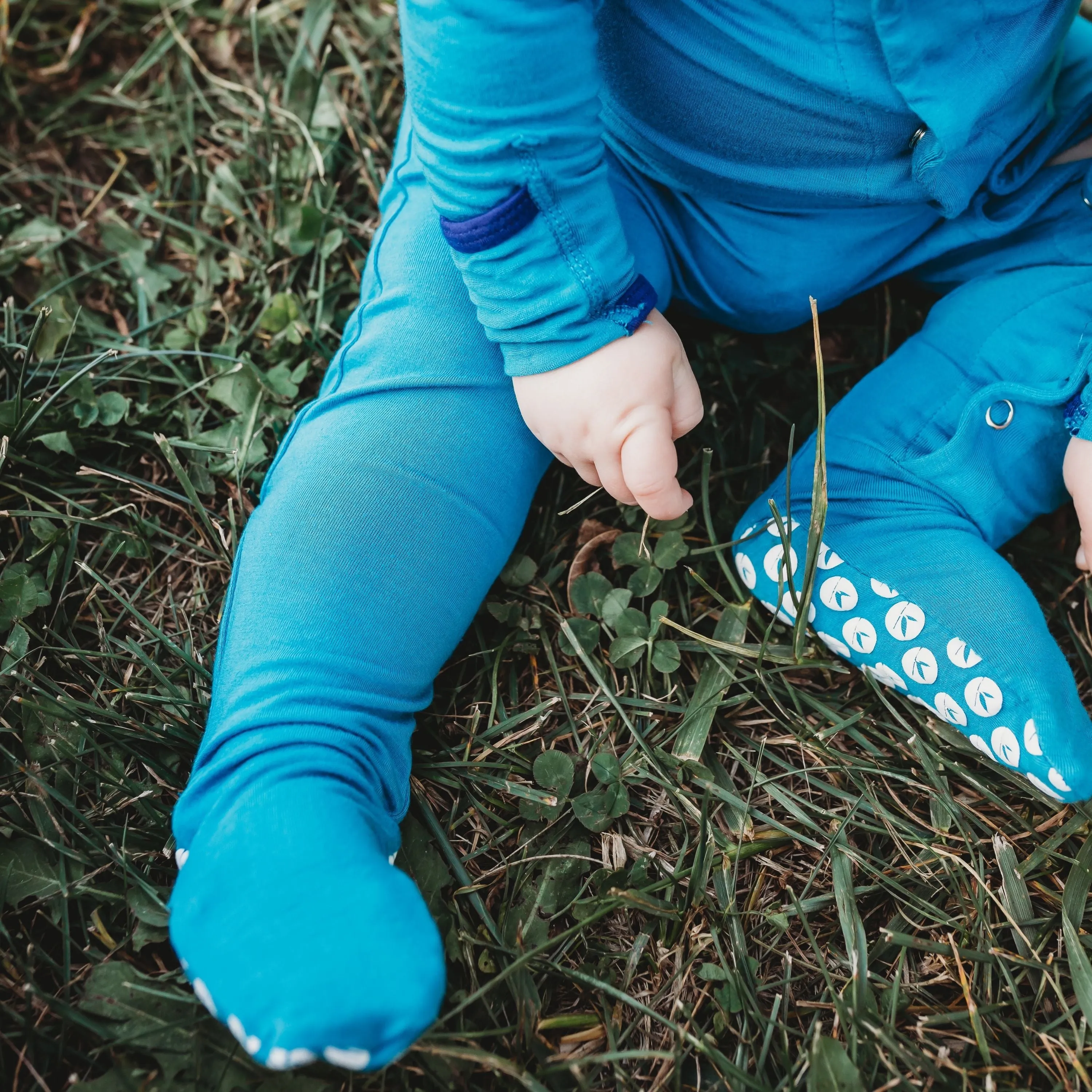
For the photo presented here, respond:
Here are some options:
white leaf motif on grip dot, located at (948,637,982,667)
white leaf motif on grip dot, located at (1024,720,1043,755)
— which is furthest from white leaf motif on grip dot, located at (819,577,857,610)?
white leaf motif on grip dot, located at (1024,720,1043,755)

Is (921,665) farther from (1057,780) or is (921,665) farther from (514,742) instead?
(514,742)

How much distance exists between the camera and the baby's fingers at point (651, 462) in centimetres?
100

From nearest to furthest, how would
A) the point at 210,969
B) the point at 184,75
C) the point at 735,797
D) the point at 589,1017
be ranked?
the point at 210,969, the point at 589,1017, the point at 735,797, the point at 184,75

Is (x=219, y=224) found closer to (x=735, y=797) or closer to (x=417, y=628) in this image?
(x=417, y=628)

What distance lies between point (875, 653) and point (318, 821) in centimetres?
63

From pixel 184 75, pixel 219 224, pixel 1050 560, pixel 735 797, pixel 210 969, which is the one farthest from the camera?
pixel 184 75

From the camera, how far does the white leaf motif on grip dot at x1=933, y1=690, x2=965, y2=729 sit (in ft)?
3.50

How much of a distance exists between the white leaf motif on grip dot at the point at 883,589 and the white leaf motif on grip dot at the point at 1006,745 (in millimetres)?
174

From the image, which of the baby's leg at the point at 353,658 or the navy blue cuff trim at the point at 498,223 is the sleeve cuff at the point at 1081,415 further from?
the navy blue cuff trim at the point at 498,223

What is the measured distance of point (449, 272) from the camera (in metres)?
1.14

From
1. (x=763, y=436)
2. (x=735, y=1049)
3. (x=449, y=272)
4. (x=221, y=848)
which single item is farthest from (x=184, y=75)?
(x=735, y=1049)

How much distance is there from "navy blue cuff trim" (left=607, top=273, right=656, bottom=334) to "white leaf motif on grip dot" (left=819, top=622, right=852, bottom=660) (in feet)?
1.37

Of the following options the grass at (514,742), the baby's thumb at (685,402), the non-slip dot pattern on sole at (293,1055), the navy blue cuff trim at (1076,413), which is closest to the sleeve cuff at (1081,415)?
the navy blue cuff trim at (1076,413)

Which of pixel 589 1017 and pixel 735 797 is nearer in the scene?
pixel 589 1017
